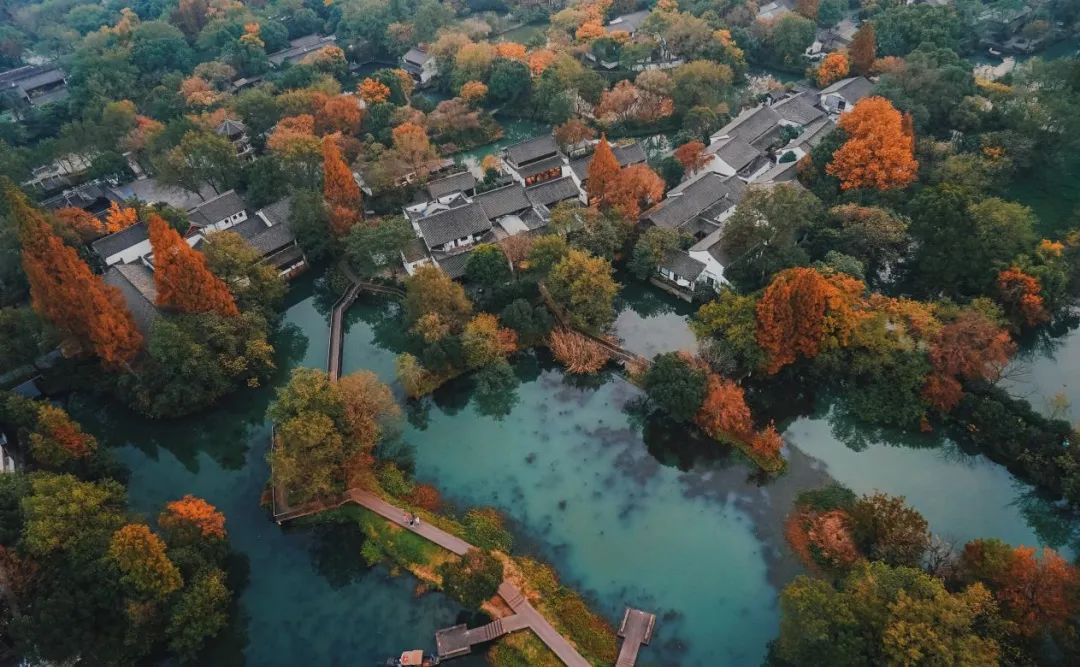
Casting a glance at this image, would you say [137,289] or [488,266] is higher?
[488,266]

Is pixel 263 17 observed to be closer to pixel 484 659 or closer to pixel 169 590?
pixel 169 590

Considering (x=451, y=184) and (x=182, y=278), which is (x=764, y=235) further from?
(x=182, y=278)

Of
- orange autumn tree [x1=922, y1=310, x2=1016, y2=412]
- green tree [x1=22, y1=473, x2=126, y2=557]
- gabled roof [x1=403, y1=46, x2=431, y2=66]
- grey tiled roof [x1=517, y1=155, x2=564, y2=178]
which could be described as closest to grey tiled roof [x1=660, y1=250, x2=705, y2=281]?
orange autumn tree [x1=922, y1=310, x2=1016, y2=412]

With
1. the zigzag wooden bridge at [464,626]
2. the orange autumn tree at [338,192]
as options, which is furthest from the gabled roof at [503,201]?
the zigzag wooden bridge at [464,626]

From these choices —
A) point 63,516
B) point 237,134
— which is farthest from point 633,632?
point 237,134

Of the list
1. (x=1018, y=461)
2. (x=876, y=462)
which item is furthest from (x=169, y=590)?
(x=1018, y=461)

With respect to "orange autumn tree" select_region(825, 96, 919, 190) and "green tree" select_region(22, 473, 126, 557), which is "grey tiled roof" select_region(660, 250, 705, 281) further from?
"green tree" select_region(22, 473, 126, 557)

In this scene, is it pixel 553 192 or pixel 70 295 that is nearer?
pixel 70 295
